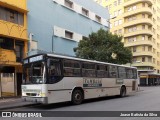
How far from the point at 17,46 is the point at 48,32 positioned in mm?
5169

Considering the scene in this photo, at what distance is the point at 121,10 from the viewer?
6938 cm

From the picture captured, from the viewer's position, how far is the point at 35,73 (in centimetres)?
1462

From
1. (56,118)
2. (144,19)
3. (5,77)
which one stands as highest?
(144,19)

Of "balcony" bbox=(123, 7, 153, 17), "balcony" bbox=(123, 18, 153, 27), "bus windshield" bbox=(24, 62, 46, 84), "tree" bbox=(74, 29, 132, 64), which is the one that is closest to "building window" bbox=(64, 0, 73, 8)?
"tree" bbox=(74, 29, 132, 64)

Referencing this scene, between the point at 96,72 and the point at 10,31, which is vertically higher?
the point at 10,31

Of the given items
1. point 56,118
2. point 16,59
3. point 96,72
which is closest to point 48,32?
point 16,59

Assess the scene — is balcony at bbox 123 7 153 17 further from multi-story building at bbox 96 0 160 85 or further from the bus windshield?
the bus windshield

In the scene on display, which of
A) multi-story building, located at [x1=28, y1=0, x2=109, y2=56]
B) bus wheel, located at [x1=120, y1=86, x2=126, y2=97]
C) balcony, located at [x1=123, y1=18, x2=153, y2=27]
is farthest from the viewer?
balcony, located at [x1=123, y1=18, x2=153, y2=27]

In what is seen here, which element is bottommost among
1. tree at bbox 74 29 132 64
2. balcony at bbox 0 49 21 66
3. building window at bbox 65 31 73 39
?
balcony at bbox 0 49 21 66

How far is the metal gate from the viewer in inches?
880

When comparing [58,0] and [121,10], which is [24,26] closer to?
[58,0]

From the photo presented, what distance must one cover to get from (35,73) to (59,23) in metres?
16.9

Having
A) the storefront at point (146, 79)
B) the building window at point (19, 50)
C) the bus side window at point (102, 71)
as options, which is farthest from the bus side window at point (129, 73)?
the storefront at point (146, 79)

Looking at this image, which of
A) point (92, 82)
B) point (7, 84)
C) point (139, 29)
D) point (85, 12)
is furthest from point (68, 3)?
point (139, 29)
